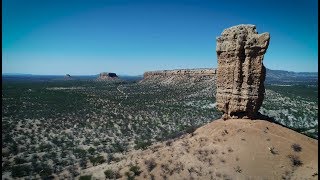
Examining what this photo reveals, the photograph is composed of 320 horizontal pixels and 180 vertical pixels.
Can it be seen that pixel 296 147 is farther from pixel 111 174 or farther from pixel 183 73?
pixel 183 73

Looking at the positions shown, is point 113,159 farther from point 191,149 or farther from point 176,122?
point 176,122

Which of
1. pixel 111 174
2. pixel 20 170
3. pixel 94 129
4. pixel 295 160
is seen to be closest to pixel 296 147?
pixel 295 160

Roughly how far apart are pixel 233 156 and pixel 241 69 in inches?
228

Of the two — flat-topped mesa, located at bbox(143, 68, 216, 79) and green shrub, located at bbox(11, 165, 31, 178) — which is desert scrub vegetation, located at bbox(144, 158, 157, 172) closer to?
green shrub, located at bbox(11, 165, 31, 178)

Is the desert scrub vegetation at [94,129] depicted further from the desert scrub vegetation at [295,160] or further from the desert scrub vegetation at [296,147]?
the desert scrub vegetation at [295,160]

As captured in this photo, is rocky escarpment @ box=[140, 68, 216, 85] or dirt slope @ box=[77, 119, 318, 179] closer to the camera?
dirt slope @ box=[77, 119, 318, 179]

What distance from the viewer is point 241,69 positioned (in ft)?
66.8

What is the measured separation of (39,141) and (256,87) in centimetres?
2268

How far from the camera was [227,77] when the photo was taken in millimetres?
21219

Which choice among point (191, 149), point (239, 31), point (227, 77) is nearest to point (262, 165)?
point (191, 149)

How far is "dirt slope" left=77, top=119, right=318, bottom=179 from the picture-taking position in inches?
655

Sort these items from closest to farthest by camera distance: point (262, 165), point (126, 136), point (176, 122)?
point (262, 165) → point (126, 136) → point (176, 122)

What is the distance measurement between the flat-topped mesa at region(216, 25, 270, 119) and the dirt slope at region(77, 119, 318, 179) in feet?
3.67

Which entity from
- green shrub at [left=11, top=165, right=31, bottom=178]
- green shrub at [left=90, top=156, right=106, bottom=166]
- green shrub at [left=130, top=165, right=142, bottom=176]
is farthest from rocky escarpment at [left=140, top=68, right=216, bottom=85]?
green shrub at [left=130, top=165, right=142, bottom=176]
